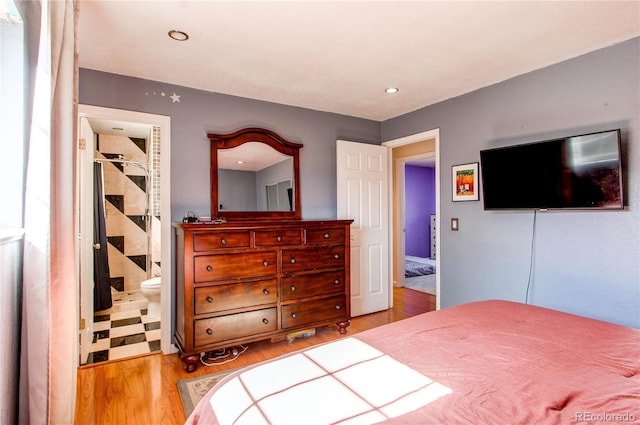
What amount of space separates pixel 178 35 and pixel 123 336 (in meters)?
2.87

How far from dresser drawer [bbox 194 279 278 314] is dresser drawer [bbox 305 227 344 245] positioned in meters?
0.53

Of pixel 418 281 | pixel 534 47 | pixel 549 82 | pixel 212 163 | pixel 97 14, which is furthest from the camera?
pixel 418 281

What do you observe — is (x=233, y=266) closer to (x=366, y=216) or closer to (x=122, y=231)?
(x=366, y=216)

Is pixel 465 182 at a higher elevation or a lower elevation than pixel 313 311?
higher

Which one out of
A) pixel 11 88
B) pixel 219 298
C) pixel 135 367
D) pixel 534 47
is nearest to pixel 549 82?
pixel 534 47

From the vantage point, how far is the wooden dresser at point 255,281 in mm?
2531

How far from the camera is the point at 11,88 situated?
140cm

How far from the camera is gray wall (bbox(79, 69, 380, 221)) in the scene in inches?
107

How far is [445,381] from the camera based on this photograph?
3.38 ft

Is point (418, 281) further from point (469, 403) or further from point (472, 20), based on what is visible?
point (469, 403)

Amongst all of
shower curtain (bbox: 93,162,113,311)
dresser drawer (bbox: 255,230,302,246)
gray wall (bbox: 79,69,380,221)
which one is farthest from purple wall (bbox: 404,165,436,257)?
shower curtain (bbox: 93,162,113,311)

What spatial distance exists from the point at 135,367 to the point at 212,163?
1.85 m

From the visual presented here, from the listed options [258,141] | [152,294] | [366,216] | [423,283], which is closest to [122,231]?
[152,294]

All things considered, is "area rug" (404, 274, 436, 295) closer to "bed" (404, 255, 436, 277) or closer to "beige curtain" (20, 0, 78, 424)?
"bed" (404, 255, 436, 277)
